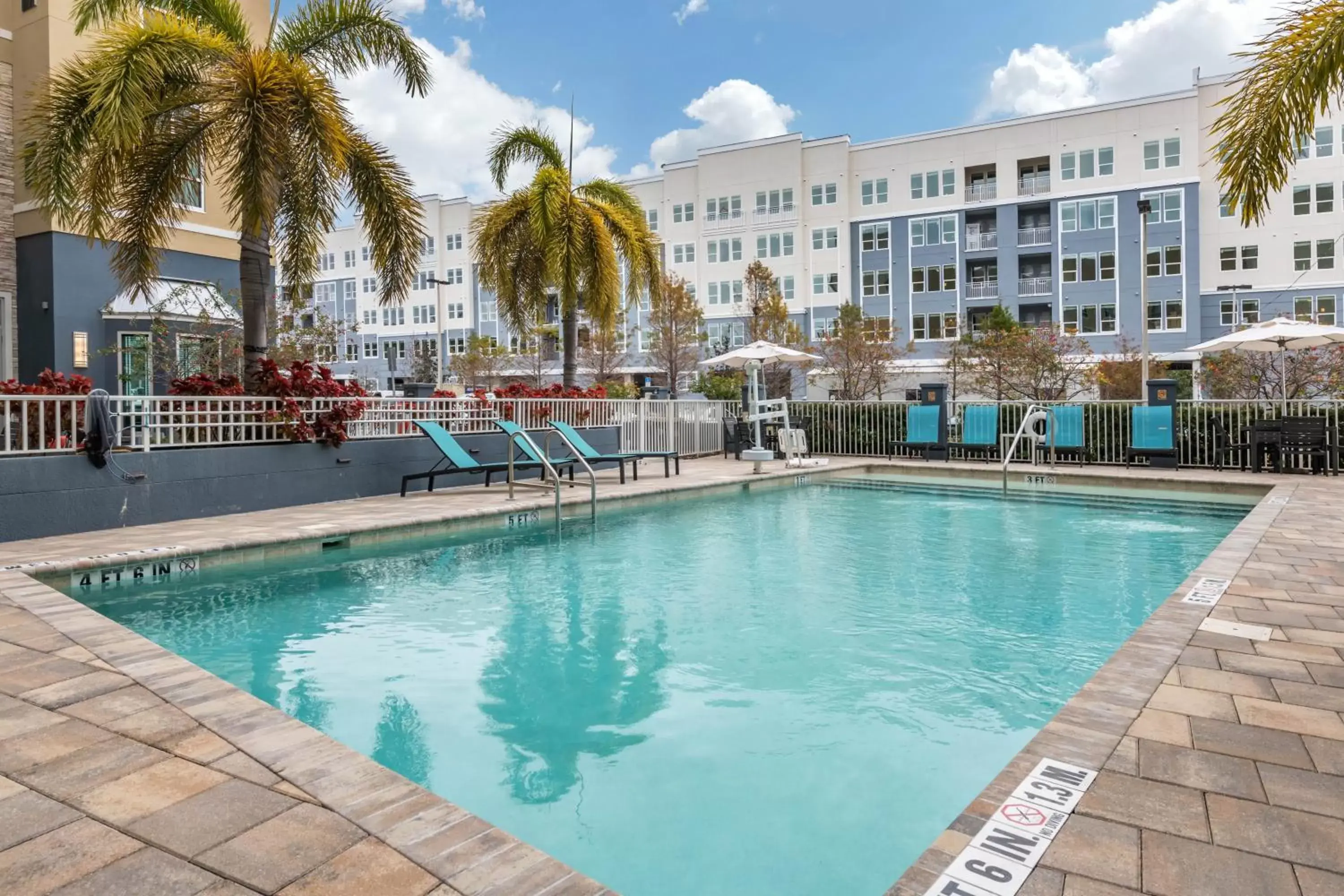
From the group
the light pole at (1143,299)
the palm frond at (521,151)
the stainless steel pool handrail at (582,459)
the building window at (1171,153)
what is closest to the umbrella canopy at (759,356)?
the stainless steel pool handrail at (582,459)

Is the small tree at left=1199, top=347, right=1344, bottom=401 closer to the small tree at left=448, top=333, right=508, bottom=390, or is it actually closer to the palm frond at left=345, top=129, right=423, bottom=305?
the palm frond at left=345, top=129, right=423, bottom=305

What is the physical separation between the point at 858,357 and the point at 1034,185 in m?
16.6

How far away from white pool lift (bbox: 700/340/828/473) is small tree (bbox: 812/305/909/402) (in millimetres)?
12184

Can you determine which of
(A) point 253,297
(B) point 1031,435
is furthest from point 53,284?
(B) point 1031,435

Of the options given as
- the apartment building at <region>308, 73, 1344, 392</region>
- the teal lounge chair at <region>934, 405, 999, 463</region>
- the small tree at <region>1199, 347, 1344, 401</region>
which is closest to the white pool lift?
the teal lounge chair at <region>934, 405, 999, 463</region>

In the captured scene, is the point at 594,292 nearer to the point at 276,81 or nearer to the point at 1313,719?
the point at 276,81

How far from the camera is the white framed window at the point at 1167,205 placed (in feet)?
117

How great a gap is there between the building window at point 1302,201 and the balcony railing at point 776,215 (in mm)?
20987

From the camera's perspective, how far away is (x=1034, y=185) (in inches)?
1522

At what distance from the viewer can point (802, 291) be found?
42.9m

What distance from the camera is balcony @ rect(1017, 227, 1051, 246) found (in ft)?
126

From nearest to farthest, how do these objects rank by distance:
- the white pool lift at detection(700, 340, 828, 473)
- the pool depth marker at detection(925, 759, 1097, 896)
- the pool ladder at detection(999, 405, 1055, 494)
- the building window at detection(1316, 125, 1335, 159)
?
1. the pool depth marker at detection(925, 759, 1097, 896)
2. the pool ladder at detection(999, 405, 1055, 494)
3. the white pool lift at detection(700, 340, 828, 473)
4. the building window at detection(1316, 125, 1335, 159)

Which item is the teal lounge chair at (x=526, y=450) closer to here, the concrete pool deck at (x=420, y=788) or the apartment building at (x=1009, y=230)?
the concrete pool deck at (x=420, y=788)

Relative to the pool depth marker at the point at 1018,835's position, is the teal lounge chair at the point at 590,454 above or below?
above
